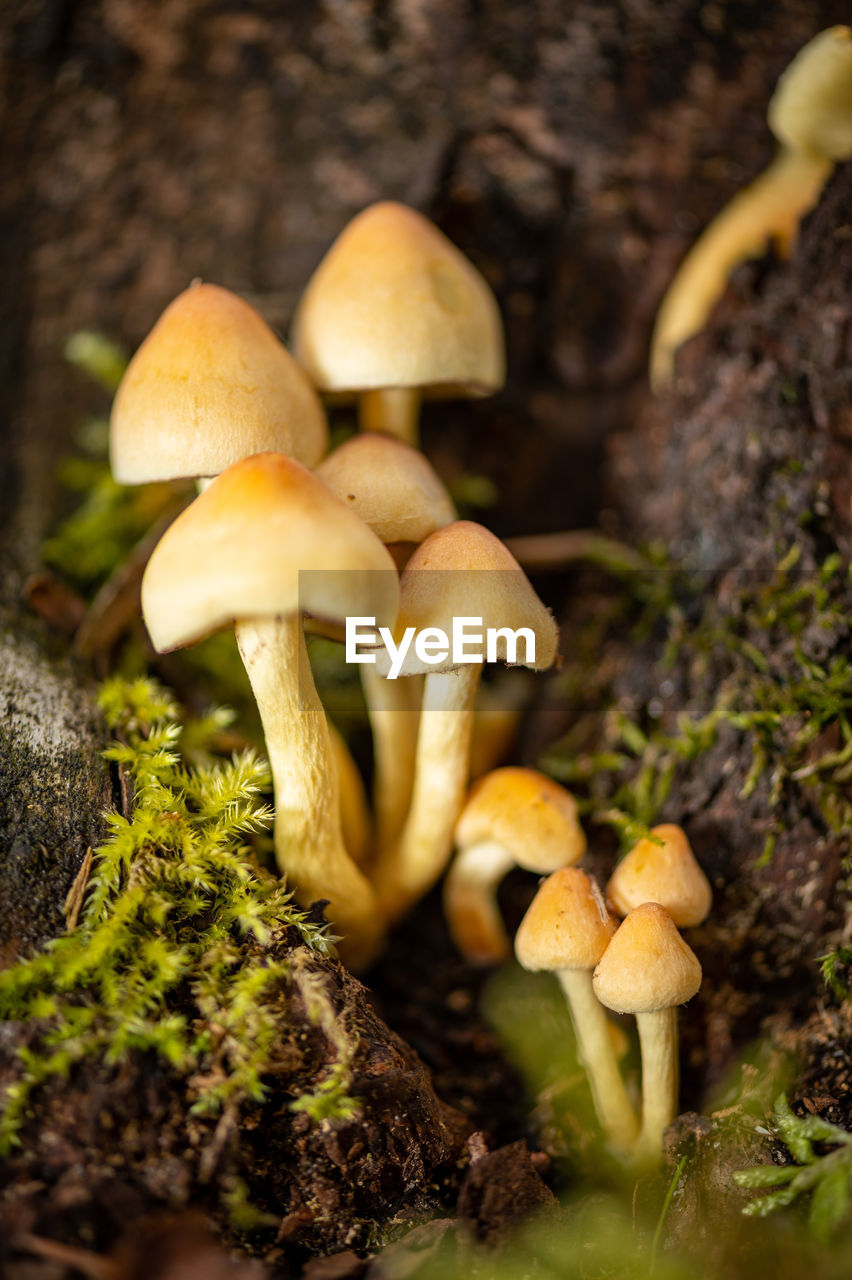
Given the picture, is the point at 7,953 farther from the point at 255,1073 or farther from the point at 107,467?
the point at 107,467

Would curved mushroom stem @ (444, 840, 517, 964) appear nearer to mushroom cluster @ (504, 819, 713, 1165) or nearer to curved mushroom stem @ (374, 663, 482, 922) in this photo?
curved mushroom stem @ (374, 663, 482, 922)

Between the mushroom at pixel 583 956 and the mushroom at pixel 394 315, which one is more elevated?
the mushroom at pixel 394 315

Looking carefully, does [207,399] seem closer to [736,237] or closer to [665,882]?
[665,882]

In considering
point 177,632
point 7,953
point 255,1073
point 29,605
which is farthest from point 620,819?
point 29,605

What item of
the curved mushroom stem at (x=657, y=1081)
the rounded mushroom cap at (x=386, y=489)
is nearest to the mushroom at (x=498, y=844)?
the curved mushroom stem at (x=657, y=1081)

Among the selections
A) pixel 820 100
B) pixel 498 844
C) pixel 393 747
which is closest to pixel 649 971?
pixel 498 844

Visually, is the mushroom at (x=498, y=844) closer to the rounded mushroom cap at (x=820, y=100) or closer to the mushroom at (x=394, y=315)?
the mushroom at (x=394, y=315)

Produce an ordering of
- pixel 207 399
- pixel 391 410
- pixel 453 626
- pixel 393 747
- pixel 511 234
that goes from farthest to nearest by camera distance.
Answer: pixel 511 234, pixel 391 410, pixel 393 747, pixel 207 399, pixel 453 626
